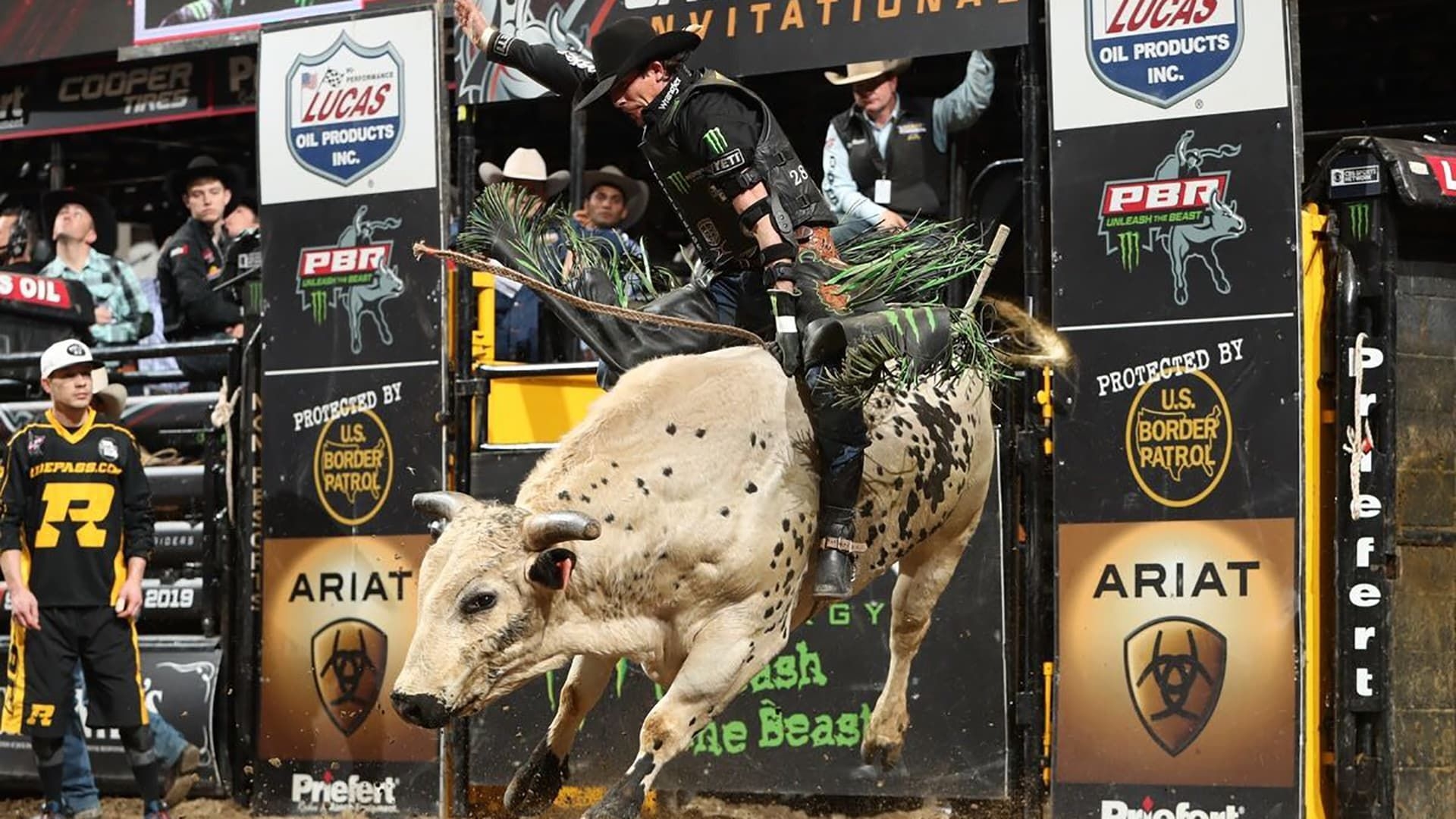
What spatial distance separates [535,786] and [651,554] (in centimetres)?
100

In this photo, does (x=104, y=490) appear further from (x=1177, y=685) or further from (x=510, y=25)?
(x=1177, y=685)

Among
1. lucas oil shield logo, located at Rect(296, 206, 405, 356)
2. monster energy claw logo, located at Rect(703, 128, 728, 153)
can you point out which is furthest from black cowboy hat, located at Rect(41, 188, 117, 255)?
monster energy claw logo, located at Rect(703, 128, 728, 153)

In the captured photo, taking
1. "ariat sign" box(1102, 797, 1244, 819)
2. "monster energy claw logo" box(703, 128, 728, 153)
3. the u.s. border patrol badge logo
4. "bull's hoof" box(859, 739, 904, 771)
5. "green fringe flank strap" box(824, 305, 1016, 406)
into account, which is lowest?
"ariat sign" box(1102, 797, 1244, 819)

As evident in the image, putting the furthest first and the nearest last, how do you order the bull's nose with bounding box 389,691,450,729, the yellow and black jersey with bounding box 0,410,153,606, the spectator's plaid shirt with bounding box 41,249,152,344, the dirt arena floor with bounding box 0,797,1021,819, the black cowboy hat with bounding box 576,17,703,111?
the spectator's plaid shirt with bounding box 41,249,152,344 → the yellow and black jersey with bounding box 0,410,153,606 → the dirt arena floor with bounding box 0,797,1021,819 → the black cowboy hat with bounding box 576,17,703,111 → the bull's nose with bounding box 389,691,450,729

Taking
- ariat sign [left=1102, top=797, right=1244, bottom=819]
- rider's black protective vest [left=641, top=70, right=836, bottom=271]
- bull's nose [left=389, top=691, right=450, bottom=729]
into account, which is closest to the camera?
bull's nose [left=389, top=691, right=450, bottom=729]

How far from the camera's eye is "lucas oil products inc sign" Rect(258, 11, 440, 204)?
30.1 ft

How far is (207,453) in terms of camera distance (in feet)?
32.5

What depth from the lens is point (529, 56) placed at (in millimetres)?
7293

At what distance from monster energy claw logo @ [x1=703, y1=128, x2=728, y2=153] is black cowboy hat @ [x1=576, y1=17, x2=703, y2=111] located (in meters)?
0.33

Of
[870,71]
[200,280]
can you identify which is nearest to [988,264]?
[870,71]

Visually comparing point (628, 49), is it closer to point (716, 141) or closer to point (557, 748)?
point (716, 141)

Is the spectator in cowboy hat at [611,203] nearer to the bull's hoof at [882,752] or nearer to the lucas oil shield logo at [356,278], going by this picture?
the lucas oil shield logo at [356,278]

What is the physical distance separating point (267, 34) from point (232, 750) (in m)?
3.61

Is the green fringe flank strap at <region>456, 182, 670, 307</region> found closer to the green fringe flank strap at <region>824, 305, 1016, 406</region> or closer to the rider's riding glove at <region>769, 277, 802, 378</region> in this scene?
the rider's riding glove at <region>769, 277, 802, 378</region>
